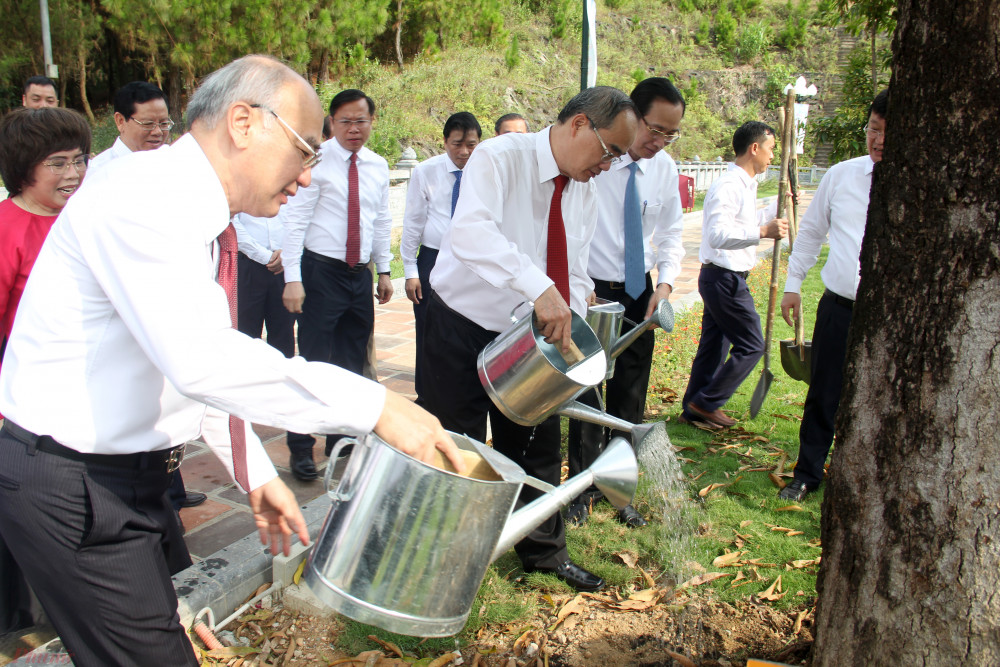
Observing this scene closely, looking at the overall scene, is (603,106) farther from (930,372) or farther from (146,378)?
(146,378)

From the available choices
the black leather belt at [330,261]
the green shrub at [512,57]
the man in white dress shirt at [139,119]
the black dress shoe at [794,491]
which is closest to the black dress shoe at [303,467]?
the black leather belt at [330,261]

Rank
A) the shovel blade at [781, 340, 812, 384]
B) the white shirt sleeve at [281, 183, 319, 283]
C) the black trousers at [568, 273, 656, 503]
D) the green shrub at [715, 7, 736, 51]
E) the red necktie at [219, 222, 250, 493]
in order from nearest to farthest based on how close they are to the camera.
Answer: the red necktie at [219, 222, 250, 493]
the black trousers at [568, 273, 656, 503]
the white shirt sleeve at [281, 183, 319, 283]
the shovel blade at [781, 340, 812, 384]
the green shrub at [715, 7, 736, 51]

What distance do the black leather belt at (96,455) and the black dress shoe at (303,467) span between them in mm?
2244

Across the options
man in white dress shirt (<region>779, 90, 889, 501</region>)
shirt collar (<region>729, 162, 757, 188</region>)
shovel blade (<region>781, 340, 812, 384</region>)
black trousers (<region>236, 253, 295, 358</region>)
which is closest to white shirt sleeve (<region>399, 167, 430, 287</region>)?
black trousers (<region>236, 253, 295, 358</region>)

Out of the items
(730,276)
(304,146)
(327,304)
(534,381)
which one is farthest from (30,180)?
(730,276)

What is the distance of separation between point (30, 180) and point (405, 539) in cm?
213

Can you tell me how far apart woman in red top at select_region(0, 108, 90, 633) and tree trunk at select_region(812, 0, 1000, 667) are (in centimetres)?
263

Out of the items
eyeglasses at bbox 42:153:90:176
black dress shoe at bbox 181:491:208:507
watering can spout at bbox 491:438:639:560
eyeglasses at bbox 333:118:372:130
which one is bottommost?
black dress shoe at bbox 181:491:208:507

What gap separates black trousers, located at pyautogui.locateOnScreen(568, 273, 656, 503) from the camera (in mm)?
3881

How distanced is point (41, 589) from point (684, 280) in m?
9.74

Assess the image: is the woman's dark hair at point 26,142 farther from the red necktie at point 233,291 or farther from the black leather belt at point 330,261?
the black leather belt at point 330,261

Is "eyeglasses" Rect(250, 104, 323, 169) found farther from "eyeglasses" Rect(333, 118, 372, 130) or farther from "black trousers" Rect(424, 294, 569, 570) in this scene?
"eyeglasses" Rect(333, 118, 372, 130)

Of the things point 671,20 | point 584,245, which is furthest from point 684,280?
A: point 671,20

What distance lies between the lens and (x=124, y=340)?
147 cm
